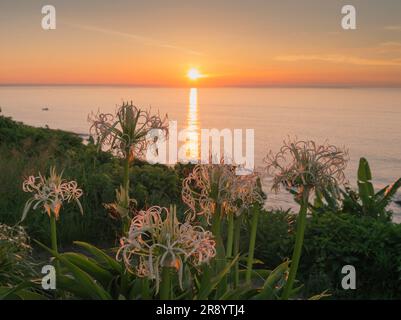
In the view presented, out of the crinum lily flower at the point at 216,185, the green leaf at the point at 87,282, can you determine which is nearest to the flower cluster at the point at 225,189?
the crinum lily flower at the point at 216,185

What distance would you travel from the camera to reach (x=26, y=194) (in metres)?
10.4

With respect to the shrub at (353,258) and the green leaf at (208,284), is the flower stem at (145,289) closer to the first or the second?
the green leaf at (208,284)

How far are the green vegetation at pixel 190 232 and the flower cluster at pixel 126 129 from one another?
1 cm

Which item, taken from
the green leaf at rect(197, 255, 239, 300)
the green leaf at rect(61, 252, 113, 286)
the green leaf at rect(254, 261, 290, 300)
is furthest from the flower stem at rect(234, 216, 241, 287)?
the green leaf at rect(61, 252, 113, 286)

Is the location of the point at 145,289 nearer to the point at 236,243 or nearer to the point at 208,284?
the point at 208,284

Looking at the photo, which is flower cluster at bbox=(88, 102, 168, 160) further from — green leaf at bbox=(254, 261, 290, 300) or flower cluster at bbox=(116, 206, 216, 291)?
green leaf at bbox=(254, 261, 290, 300)

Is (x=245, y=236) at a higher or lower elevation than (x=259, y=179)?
lower

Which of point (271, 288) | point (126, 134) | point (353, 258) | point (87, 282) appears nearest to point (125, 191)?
point (126, 134)

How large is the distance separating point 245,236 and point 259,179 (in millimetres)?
5461

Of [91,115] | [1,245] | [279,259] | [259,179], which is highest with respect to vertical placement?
[91,115]

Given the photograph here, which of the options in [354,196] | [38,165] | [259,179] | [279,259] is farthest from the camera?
[38,165]

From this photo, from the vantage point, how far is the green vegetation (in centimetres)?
315
